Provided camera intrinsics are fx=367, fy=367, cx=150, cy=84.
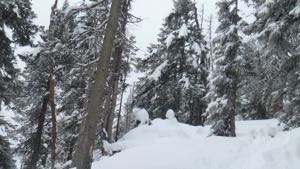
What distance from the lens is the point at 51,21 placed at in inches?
607

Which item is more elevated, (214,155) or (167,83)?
(167,83)

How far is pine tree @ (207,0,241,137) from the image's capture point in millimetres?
19797

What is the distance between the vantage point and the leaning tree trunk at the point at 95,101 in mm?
9656

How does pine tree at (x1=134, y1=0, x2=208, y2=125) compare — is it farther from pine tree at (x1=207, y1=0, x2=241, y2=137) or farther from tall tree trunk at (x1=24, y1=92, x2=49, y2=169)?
tall tree trunk at (x1=24, y1=92, x2=49, y2=169)

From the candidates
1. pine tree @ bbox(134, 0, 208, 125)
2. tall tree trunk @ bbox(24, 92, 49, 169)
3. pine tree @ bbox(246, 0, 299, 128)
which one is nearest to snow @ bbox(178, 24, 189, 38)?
pine tree @ bbox(134, 0, 208, 125)

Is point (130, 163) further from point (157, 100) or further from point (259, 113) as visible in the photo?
point (259, 113)

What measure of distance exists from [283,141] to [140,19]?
561 cm

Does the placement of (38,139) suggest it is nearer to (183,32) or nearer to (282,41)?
(183,32)

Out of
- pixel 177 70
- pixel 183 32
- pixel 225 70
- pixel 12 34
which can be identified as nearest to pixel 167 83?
pixel 177 70

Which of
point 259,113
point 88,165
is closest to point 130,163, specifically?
point 88,165

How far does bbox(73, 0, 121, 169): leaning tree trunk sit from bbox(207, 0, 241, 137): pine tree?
10.6m

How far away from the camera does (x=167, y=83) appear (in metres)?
Result: 25.8

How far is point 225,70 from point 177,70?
6.38 meters

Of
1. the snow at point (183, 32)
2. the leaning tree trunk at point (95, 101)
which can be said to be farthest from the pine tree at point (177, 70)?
the leaning tree trunk at point (95, 101)
